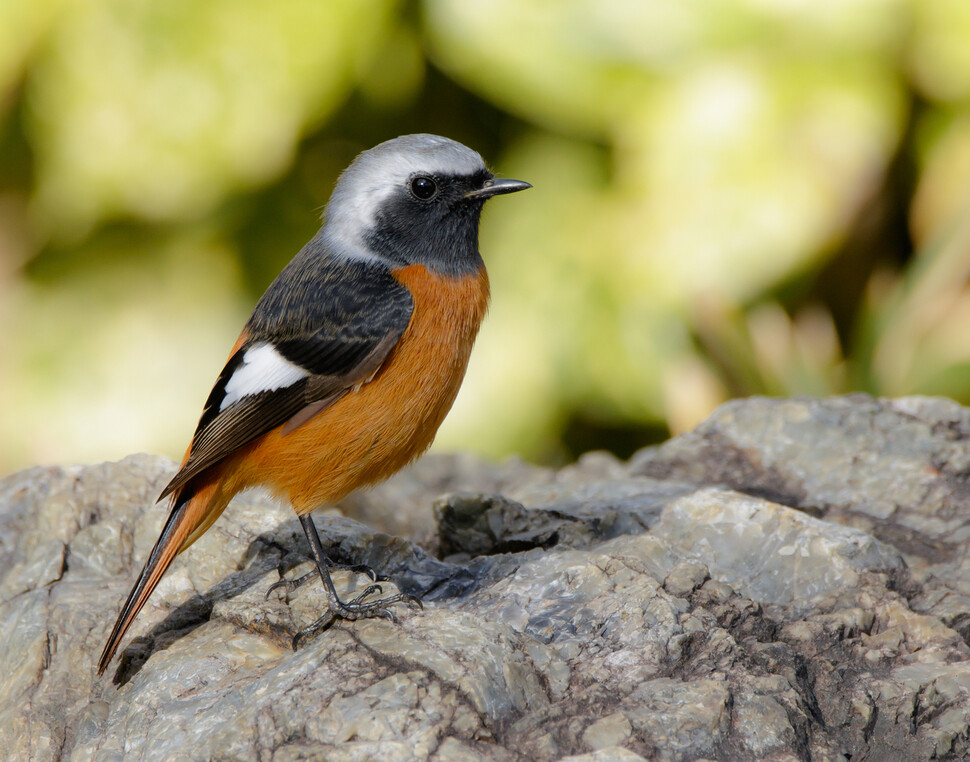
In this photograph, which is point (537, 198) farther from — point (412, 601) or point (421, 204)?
point (412, 601)

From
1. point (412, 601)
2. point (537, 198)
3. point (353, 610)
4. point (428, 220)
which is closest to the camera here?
point (353, 610)

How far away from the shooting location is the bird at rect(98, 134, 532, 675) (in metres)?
3.32

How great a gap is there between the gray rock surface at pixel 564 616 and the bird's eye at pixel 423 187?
111 centimetres

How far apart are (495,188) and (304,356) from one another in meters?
0.93

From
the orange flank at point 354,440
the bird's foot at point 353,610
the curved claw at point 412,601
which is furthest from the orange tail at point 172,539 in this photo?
the curved claw at point 412,601

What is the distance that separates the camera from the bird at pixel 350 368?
10.9ft

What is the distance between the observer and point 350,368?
3.34m

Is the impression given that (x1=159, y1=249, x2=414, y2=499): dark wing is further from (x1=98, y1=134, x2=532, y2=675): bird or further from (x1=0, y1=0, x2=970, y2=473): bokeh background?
(x1=0, y1=0, x2=970, y2=473): bokeh background

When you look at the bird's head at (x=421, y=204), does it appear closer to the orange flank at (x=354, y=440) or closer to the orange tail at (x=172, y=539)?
the orange flank at (x=354, y=440)

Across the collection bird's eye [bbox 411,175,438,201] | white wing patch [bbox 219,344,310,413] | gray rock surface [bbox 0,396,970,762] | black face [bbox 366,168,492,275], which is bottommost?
gray rock surface [bbox 0,396,970,762]

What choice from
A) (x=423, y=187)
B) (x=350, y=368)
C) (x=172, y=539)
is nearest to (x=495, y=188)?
(x=423, y=187)

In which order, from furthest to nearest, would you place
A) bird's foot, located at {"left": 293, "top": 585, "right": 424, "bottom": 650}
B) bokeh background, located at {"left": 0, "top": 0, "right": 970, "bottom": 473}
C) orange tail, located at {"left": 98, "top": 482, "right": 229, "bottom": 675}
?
bokeh background, located at {"left": 0, "top": 0, "right": 970, "bottom": 473} → orange tail, located at {"left": 98, "top": 482, "right": 229, "bottom": 675} → bird's foot, located at {"left": 293, "top": 585, "right": 424, "bottom": 650}

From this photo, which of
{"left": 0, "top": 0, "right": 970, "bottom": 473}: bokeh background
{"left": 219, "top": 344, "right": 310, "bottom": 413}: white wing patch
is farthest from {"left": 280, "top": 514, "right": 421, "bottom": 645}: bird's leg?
{"left": 0, "top": 0, "right": 970, "bottom": 473}: bokeh background

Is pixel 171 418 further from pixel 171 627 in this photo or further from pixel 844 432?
pixel 844 432
